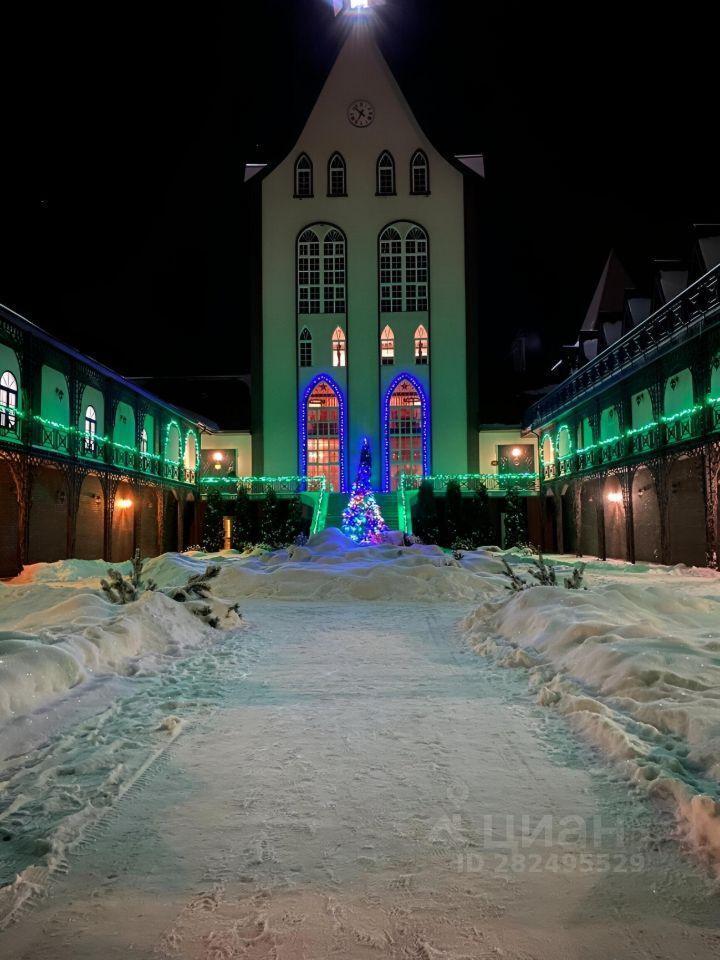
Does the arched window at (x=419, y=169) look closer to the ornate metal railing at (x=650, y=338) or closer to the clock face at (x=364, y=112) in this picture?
the clock face at (x=364, y=112)

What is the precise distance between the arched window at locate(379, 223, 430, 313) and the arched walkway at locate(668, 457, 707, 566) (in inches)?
810

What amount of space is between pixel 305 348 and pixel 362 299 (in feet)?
13.6

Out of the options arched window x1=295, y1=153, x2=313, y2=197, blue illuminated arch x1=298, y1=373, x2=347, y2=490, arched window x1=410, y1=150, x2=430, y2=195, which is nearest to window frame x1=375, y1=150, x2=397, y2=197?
arched window x1=410, y1=150, x2=430, y2=195

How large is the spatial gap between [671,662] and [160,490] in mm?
28743

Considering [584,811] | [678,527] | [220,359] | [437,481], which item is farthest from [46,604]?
[220,359]

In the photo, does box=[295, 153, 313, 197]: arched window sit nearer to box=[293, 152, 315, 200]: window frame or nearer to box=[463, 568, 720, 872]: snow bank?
box=[293, 152, 315, 200]: window frame

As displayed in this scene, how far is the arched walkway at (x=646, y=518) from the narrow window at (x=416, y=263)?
1814cm

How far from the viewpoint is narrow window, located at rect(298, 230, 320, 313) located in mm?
39250

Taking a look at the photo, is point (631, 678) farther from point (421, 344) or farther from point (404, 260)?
point (404, 260)

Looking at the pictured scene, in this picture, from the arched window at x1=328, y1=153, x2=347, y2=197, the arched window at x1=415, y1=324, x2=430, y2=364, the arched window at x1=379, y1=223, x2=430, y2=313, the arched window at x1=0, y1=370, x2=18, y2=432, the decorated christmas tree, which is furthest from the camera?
the arched window at x1=328, y1=153, x2=347, y2=197

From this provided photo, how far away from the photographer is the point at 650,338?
22.7 metres

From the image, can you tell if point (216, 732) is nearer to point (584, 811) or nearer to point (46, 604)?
point (584, 811)

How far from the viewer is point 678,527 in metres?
22.7

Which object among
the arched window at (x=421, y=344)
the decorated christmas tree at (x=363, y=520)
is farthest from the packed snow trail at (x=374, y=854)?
the arched window at (x=421, y=344)
